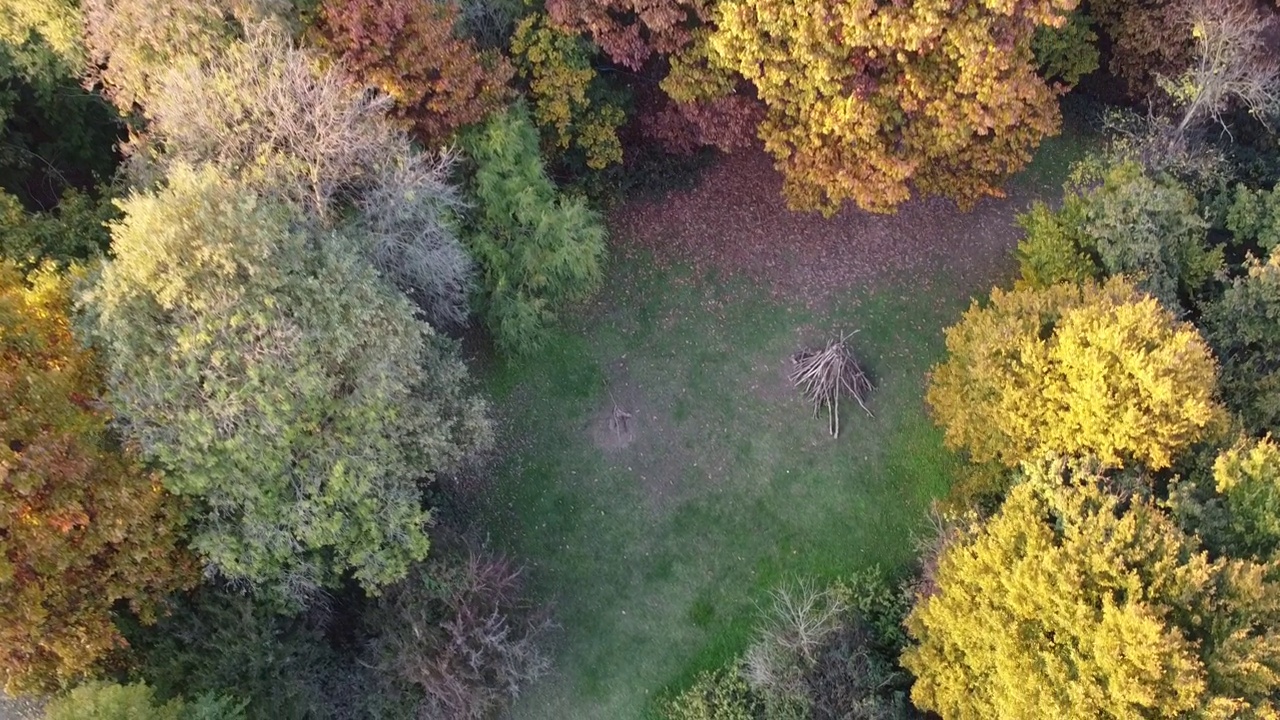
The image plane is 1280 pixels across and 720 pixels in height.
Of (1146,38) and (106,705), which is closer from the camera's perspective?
(106,705)

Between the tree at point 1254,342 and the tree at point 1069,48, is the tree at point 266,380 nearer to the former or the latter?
the tree at point 1254,342

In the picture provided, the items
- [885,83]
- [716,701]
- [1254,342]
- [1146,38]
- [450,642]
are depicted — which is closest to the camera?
[450,642]

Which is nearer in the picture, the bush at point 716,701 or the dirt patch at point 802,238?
the bush at point 716,701

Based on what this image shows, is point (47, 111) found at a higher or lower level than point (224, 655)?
higher

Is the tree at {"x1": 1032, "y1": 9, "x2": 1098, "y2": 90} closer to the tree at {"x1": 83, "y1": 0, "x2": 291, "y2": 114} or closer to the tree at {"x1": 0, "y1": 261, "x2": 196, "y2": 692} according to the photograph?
the tree at {"x1": 83, "y1": 0, "x2": 291, "y2": 114}

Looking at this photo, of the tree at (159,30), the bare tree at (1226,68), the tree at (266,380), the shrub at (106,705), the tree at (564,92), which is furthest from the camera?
the bare tree at (1226,68)

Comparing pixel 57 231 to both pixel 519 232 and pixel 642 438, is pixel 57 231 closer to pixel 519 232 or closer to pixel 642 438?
pixel 519 232

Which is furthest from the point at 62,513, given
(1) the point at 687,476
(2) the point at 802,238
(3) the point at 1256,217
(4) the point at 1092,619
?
(3) the point at 1256,217

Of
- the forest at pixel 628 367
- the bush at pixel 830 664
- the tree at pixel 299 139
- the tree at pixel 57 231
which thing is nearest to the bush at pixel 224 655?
the forest at pixel 628 367

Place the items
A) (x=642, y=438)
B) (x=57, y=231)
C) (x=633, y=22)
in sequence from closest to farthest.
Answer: (x=57, y=231)
(x=633, y=22)
(x=642, y=438)
